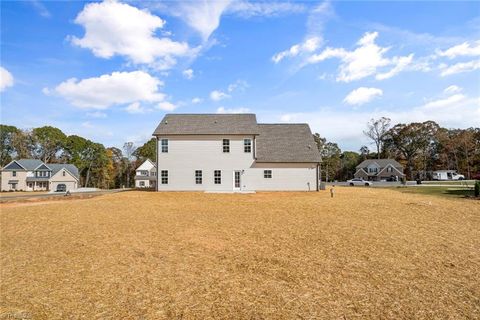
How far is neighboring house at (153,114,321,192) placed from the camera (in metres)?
28.3

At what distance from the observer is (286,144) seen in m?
31.0

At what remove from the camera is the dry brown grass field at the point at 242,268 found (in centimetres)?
536

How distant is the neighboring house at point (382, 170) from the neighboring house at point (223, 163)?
47043mm

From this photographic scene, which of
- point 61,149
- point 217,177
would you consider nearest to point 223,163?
point 217,177

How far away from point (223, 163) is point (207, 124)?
15.1ft

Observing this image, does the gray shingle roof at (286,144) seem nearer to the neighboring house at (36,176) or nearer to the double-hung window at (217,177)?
the double-hung window at (217,177)

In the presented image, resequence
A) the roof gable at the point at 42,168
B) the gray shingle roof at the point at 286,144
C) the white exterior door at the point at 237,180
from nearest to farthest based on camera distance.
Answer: the white exterior door at the point at 237,180
the gray shingle roof at the point at 286,144
the roof gable at the point at 42,168

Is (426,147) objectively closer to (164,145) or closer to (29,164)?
(164,145)

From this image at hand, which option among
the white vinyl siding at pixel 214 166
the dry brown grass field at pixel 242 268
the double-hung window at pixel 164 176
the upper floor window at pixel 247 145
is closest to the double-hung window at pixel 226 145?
the white vinyl siding at pixel 214 166

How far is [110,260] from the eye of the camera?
8.15 metres

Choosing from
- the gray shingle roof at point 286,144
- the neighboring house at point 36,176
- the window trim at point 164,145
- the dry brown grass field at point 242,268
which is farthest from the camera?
the neighboring house at point 36,176

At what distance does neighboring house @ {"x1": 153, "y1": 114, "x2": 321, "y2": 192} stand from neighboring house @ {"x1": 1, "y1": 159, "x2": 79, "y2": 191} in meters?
40.9

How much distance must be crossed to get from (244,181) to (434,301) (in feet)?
76.2

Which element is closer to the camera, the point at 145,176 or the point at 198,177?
the point at 198,177
